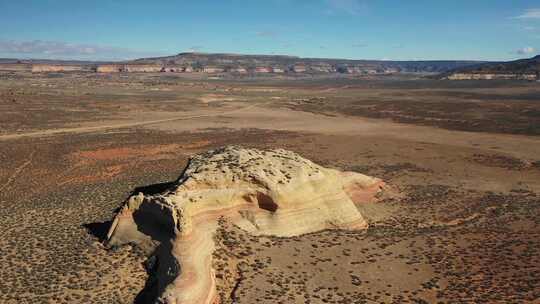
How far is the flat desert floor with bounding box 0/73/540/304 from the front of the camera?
18.3m

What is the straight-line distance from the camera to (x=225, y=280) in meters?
18.0

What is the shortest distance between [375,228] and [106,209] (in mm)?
15549

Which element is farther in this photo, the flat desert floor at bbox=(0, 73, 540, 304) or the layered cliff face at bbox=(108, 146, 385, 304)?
the flat desert floor at bbox=(0, 73, 540, 304)

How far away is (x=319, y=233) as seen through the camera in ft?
76.7

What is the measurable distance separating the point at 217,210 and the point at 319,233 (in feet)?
17.9

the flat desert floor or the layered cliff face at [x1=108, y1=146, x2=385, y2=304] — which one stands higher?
the layered cliff face at [x1=108, y1=146, x2=385, y2=304]

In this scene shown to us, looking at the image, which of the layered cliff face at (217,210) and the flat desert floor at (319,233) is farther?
the flat desert floor at (319,233)

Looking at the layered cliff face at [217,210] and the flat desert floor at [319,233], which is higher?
the layered cliff face at [217,210]

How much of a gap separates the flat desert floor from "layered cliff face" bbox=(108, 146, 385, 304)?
0.86 meters

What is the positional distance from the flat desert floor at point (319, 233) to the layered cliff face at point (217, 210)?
857mm

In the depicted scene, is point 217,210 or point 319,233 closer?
point 217,210

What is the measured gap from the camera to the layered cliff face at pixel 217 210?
685 inches

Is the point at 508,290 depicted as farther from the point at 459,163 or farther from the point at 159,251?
the point at 459,163

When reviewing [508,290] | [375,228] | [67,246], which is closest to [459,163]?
[375,228]
